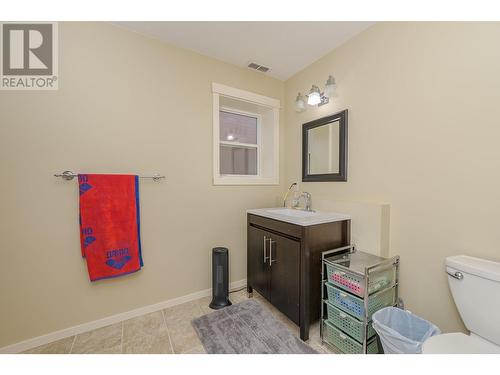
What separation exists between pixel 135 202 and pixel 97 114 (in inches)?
29.0

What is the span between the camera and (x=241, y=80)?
2273 mm

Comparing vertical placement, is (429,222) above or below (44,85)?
below

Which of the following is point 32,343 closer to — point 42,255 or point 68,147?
point 42,255

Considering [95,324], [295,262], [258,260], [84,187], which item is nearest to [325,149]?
[295,262]

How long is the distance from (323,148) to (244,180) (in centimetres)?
87

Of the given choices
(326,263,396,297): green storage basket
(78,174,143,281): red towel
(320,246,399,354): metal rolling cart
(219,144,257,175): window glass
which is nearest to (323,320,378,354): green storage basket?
(320,246,399,354): metal rolling cart

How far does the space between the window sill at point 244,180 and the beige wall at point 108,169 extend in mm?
75

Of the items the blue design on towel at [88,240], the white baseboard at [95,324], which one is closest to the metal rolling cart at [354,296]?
the white baseboard at [95,324]

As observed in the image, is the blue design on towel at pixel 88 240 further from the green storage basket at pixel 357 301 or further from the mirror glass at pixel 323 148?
the mirror glass at pixel 323 148

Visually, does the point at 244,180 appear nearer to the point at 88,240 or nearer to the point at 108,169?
the point at 108,169

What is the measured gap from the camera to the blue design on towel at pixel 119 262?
5.48 feet

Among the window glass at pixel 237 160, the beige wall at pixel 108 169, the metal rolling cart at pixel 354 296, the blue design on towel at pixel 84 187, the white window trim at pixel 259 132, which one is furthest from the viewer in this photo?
the window glass at pixel 237 160

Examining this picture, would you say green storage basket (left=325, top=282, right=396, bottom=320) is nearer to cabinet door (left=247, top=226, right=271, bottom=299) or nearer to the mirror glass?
cabinet door (left=247, top=226, right=271, bottom=299)

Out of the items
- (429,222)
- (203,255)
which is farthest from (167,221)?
(429,222)
